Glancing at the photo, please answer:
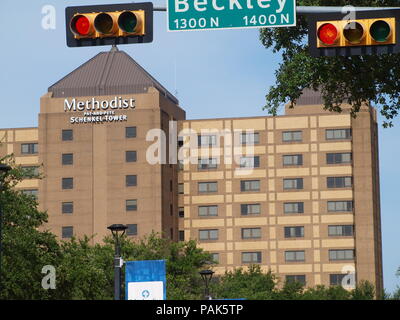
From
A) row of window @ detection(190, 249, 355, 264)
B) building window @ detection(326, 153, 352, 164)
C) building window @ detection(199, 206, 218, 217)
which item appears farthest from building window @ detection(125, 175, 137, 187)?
building window @ detection(326, 153, 352, 164)

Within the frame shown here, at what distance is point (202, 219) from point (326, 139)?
21.8 m

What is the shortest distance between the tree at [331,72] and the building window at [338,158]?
11766 cm

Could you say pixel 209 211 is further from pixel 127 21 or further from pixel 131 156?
pixel 127 21

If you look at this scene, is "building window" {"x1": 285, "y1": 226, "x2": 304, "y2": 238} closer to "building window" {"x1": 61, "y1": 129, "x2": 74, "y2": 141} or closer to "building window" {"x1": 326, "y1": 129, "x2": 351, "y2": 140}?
"building window" {"x1": 326, "y1": 129, "x2": 351, "y2": 140}

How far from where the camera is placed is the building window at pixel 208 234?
499 ft

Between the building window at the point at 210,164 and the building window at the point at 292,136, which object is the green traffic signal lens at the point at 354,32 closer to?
the building window at the point at 292,136

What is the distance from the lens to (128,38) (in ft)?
49.9

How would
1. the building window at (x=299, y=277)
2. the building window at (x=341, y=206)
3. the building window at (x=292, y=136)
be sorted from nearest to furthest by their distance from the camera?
the building window at (x=299, y=277) < the building window at (x=341, y=206) < the building window at (x=292, y=136)

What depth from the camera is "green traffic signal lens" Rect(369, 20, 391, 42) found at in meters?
15.1

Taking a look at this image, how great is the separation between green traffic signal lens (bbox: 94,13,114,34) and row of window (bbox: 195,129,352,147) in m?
136

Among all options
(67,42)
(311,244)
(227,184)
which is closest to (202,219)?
(227,184)

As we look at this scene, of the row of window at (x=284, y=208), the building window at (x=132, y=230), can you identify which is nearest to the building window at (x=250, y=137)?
the row of window at (x=284, y=208)
